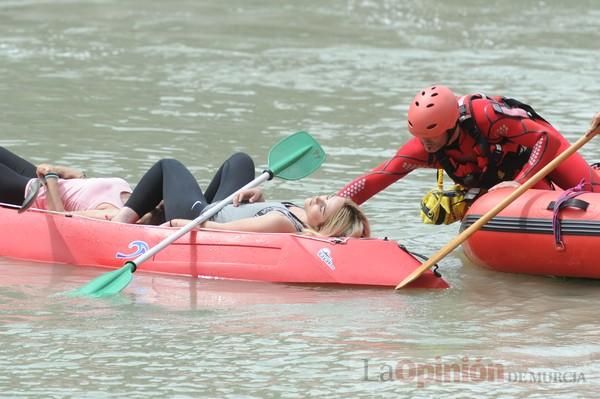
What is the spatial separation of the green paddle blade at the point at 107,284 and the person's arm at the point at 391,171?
4.29 feet

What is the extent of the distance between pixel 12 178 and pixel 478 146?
8.17 feet

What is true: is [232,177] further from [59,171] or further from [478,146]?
[478,146]

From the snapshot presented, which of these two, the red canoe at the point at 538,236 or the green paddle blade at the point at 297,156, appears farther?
the green paddle blade at the point at 297,156

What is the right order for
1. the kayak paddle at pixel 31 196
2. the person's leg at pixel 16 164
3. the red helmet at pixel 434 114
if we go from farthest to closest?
the person's leg at pixel 16 164 < the kayak paddle at pixel 31 196 < the red helmet at pixel 434 114

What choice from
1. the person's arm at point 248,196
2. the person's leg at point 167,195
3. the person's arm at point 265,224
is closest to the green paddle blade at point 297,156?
the person's arm at point 248,196

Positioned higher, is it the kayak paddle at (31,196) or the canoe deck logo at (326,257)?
the kayak paddle at (31,196)

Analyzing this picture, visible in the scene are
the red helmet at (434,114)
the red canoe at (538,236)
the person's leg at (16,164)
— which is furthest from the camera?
the person's leg at (16,164)

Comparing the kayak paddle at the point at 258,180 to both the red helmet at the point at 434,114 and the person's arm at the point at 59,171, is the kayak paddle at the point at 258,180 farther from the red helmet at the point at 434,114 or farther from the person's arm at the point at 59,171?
the person's arm at the point at 59,171

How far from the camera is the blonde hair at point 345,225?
21.4 feet

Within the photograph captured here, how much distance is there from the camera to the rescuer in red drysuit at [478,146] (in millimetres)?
6715

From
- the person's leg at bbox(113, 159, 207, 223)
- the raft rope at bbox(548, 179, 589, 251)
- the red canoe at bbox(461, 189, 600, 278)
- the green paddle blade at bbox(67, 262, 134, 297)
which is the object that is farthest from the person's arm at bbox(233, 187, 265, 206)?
the raft rope at bbox(548, 179, 589, 251)

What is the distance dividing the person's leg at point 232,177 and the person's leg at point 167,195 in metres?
0.13

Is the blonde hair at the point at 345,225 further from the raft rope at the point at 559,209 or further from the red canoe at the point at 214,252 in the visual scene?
the raft rope at the point at 559,209

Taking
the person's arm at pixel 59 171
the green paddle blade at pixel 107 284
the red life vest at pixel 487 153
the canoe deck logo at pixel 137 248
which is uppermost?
the red life vest at pixel 487 153
